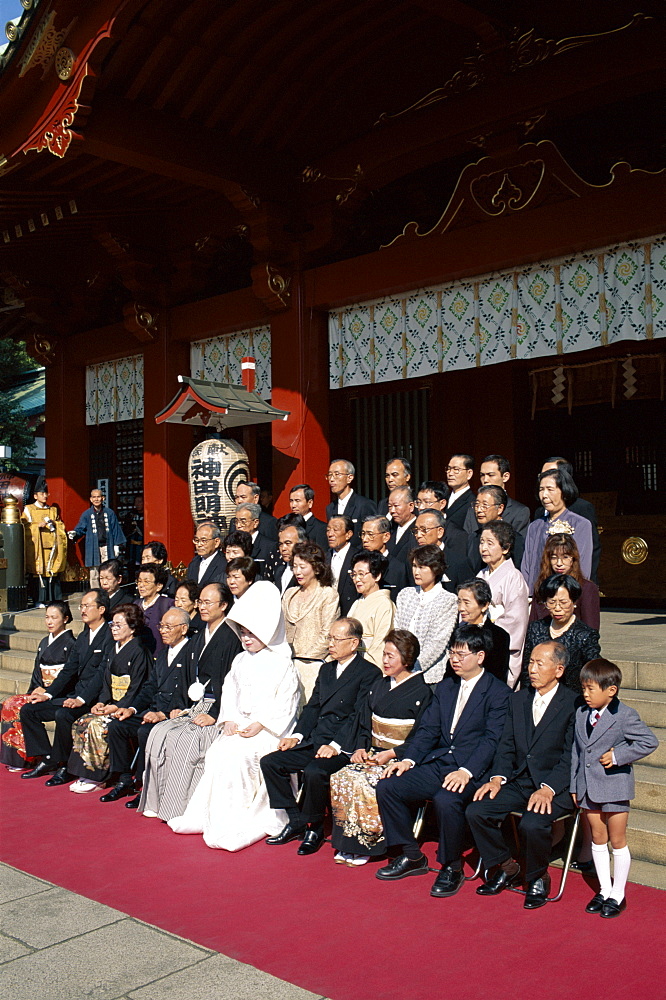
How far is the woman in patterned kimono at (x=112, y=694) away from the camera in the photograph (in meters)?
6.05

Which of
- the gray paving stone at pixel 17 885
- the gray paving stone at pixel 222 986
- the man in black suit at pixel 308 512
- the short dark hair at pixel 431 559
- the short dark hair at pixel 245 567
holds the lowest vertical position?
the gray paving stone at pixel 17 885

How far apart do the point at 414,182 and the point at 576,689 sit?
5.79 metres

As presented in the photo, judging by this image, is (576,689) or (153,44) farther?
(153,44)

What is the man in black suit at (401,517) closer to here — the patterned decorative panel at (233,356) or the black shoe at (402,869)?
the black shoe at (402,869)

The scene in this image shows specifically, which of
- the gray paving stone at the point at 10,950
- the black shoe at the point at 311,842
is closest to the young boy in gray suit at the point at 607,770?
the black shoe at the point at 311,842

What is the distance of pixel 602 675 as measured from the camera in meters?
3.85

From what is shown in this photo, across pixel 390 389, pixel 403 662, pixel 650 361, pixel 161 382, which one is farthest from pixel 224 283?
pixel 403 662

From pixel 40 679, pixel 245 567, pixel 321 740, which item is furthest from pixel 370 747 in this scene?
pixel 40 679

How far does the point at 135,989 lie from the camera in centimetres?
318

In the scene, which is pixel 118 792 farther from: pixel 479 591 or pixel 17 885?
pixel 479 591

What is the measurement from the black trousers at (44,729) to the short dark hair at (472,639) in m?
3.28

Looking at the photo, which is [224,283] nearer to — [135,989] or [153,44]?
[153,44]

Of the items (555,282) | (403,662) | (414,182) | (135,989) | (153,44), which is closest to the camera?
(135,989)

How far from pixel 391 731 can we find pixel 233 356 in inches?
238
